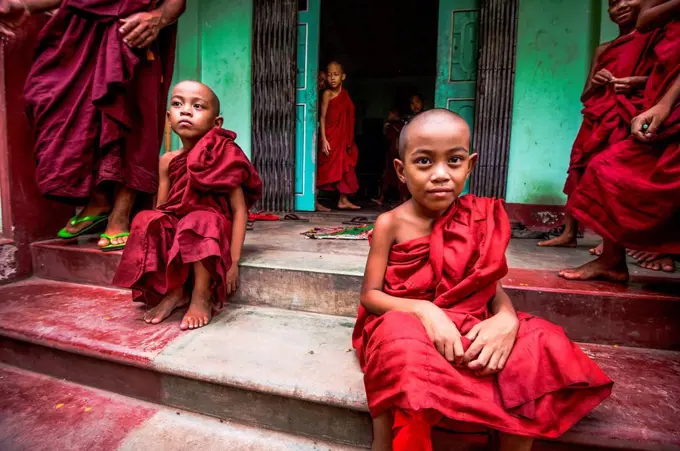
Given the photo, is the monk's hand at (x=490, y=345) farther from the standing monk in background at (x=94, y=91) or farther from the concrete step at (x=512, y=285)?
the standing monk in background at (x=94, y=91)

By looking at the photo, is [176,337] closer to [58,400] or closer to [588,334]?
[58,400]

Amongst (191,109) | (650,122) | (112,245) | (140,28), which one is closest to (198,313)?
(112,245)

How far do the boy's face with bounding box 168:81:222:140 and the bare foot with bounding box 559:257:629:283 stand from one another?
6.82ft

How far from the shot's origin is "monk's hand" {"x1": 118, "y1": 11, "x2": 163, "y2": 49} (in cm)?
228

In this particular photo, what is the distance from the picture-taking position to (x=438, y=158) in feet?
4.01

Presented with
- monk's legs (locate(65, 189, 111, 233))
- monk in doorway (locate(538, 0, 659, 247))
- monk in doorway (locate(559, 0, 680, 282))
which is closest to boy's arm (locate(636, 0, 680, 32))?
monk in doorway (locate(559, 0, 680, 282))

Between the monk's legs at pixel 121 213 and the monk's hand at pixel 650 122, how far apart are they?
9.53 ft

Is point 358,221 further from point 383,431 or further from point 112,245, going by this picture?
point 383,431

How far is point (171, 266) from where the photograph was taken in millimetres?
1850

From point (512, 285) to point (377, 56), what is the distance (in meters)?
10.2

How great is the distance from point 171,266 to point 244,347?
0.56m

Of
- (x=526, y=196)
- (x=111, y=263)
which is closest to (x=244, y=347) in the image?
(x=111, y=263)

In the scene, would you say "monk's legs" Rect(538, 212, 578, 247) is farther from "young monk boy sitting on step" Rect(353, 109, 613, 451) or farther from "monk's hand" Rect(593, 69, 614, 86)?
"young monk boy sitting on step" Rect(353, 109, 613, 451)

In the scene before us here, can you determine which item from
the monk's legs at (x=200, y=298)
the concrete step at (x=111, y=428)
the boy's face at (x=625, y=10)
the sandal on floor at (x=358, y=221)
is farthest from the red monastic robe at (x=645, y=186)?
the sandal on floor at (x=358, y=221)
